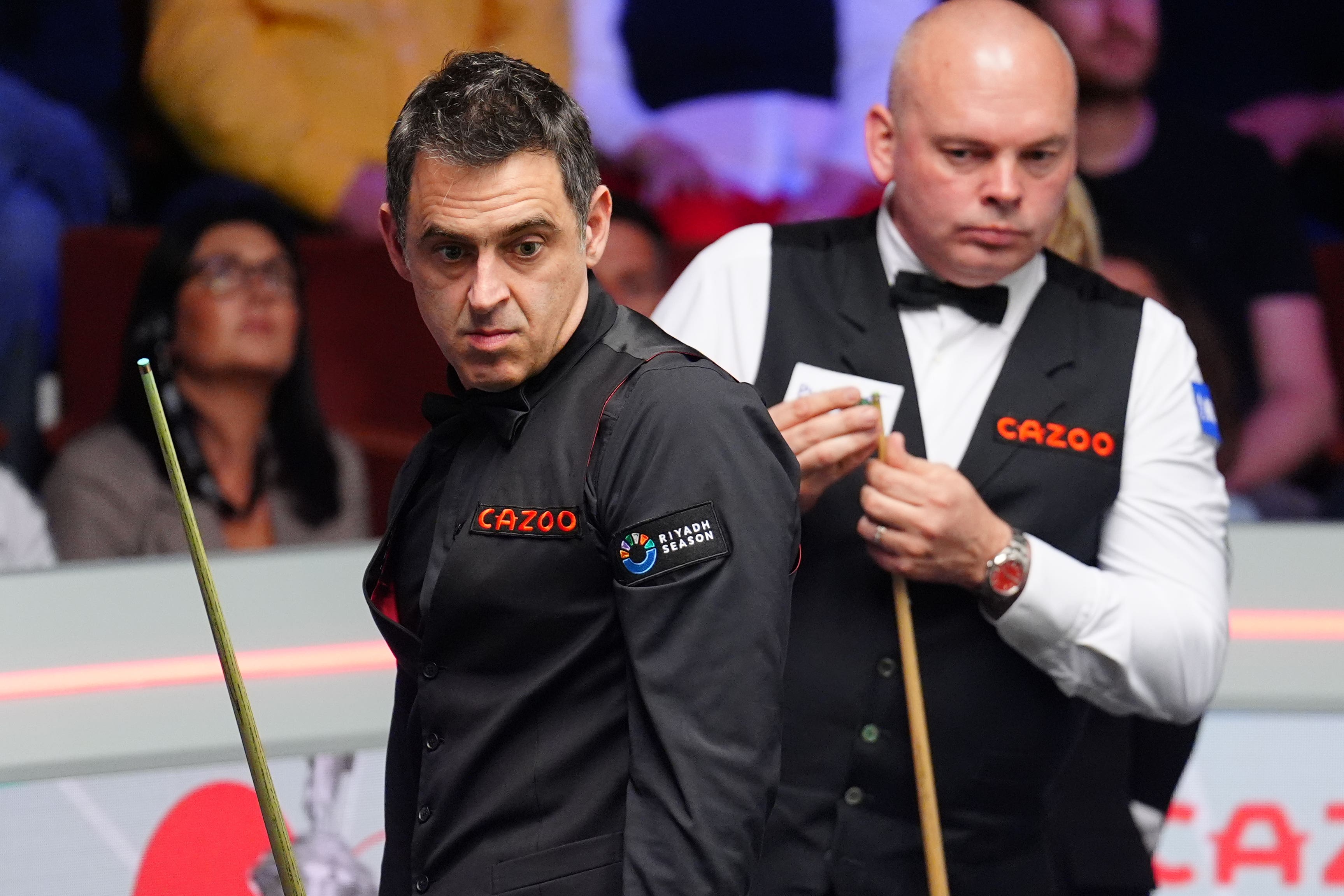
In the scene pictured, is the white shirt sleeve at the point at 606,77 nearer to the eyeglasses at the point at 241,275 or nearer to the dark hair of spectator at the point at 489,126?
the eyeglasses at the point at 241,275

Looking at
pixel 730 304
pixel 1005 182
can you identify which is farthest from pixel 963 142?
pixel 730 304

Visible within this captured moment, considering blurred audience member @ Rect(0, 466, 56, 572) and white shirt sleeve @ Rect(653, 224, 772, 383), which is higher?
white shirt sleeve @ Rect(653, 224, 772, 383)

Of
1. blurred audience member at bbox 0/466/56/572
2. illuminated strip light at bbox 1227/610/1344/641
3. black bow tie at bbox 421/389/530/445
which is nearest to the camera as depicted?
black bow tie at bbox 421/389/530/445

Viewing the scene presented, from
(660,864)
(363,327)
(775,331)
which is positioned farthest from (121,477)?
(660,864)

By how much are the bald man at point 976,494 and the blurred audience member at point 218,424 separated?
2.10 meters

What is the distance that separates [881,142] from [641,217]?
6.98ft

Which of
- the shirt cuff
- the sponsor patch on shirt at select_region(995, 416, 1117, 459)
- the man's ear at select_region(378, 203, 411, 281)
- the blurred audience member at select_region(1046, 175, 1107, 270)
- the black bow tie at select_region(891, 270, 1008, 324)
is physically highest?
the man's ear at select_region(378, 203, 411, 281)

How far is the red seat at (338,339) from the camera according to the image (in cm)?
380

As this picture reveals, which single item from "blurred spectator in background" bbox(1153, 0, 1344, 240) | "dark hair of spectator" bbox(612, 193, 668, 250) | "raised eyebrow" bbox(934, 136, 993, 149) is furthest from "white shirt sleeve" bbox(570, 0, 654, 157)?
"raised eyebrow" bbox(934, 136, 993, 149)

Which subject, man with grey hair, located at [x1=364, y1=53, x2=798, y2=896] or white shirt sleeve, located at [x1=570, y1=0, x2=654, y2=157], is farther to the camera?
white shirt sleeve, located at [x1=570, y1=0, x2=654, y2=157]

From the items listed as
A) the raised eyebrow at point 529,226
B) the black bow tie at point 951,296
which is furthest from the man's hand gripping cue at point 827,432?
the raised eyebrow at point 529,226

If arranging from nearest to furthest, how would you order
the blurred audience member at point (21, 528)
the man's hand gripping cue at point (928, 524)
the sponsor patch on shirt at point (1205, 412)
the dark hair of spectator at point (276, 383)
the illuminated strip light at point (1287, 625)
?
the man's hand gripping cue at point (928, 524) → the sponsor patch on shirt at point (1205, 412) → the illuminated strip light at point (1287, 625) → the blurred audience member at point (21, 528) → the dark hair of spectator at point (276, 383)

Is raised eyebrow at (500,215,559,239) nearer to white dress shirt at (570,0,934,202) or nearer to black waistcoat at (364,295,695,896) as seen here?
black waistcoat at (364,295,695,896)

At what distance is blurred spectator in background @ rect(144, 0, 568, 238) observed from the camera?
151 inches
